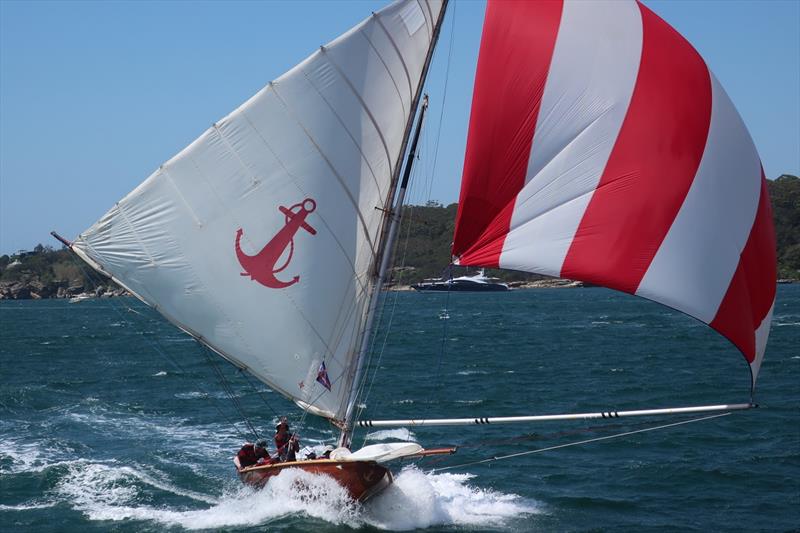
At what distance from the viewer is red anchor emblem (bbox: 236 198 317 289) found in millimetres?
18703

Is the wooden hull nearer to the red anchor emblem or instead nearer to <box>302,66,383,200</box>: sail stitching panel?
the red anchor emblem

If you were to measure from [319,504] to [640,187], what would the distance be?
28.5 ft

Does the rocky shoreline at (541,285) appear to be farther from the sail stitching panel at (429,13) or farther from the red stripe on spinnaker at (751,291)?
the red stripe on spinnaker at (751,291)

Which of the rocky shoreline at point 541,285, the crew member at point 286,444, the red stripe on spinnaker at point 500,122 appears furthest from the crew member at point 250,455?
the rocky shoreline at point 541,285

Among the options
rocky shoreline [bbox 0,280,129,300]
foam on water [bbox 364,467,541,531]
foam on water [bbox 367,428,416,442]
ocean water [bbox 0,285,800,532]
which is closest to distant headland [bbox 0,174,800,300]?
rocky shoreline [bbox 0,280,129,300]

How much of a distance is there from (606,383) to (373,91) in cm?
2547

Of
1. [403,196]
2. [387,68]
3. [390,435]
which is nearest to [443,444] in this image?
[390,435]

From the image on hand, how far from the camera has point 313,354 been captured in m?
19.2

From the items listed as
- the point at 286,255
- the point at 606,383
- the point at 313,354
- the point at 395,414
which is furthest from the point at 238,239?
the point at 606,383

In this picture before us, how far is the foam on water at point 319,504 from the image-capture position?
19062mm

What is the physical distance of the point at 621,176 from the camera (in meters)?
15.4

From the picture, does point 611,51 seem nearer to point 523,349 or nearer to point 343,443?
point 343,443

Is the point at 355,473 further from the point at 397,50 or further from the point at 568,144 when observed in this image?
the point at 397,50

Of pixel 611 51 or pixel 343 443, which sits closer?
pixel 611 51
